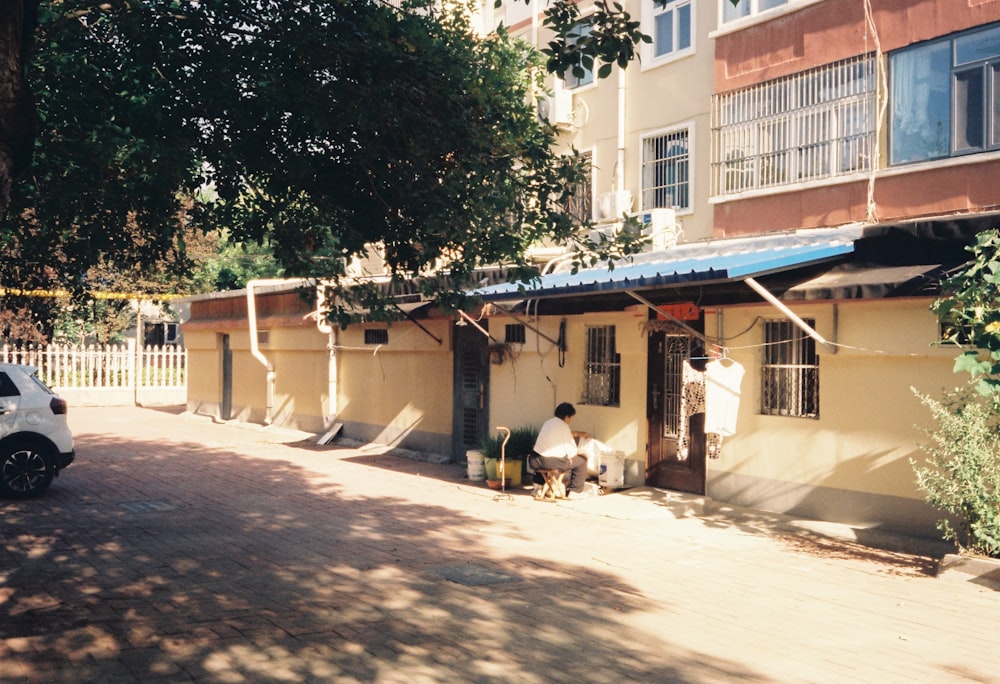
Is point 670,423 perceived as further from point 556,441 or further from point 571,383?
point 571,383

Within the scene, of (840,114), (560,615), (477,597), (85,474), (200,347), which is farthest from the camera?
(200,347)

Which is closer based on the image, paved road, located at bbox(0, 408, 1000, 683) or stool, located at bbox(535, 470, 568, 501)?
paved road, located at bbox(0, 408, 1000, 683)

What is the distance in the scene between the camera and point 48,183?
8.63 m

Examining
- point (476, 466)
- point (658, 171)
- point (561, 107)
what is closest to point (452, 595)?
point (476, 466)

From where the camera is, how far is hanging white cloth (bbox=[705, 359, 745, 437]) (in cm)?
1165

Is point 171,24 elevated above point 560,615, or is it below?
above

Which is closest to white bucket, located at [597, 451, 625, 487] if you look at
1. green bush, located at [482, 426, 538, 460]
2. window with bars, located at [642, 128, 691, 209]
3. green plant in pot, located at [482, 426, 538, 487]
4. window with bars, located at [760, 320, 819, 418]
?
green plant in pot, located at [482, 426, 538, 487]

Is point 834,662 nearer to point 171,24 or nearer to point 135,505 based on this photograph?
point 171,24

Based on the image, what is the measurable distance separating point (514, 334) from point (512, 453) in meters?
2.70

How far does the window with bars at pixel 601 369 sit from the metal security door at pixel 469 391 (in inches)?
109

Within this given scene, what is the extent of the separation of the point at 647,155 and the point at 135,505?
34.3 feet

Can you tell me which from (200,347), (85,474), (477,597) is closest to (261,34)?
(477,597)

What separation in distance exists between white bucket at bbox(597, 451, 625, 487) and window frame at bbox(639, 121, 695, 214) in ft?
14.4

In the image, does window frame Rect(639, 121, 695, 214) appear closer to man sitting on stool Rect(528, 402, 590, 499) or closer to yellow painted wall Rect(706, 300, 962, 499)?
yellow painted wall Rect(706, 300, 962, 499)
